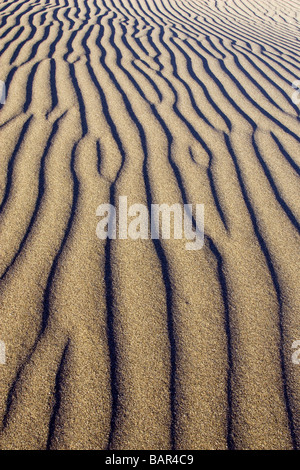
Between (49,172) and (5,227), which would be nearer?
(5,227)

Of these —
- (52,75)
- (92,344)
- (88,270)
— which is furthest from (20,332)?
(52,75)

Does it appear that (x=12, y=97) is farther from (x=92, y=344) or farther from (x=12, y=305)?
(x=92, y=344)

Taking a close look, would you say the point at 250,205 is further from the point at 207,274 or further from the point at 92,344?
the point at 92,344

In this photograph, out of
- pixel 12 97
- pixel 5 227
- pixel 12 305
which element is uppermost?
pixel 12 97

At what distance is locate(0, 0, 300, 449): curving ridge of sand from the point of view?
47.5 inches

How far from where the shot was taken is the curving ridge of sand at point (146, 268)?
1.21 metres

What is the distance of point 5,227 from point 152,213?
2.45ft

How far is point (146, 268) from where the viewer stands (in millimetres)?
1660

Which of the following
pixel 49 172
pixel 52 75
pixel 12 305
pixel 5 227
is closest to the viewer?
pixel 12 305

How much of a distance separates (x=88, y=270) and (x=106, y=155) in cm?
99

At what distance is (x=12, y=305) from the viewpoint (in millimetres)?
1469

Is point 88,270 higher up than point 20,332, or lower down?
higher up
